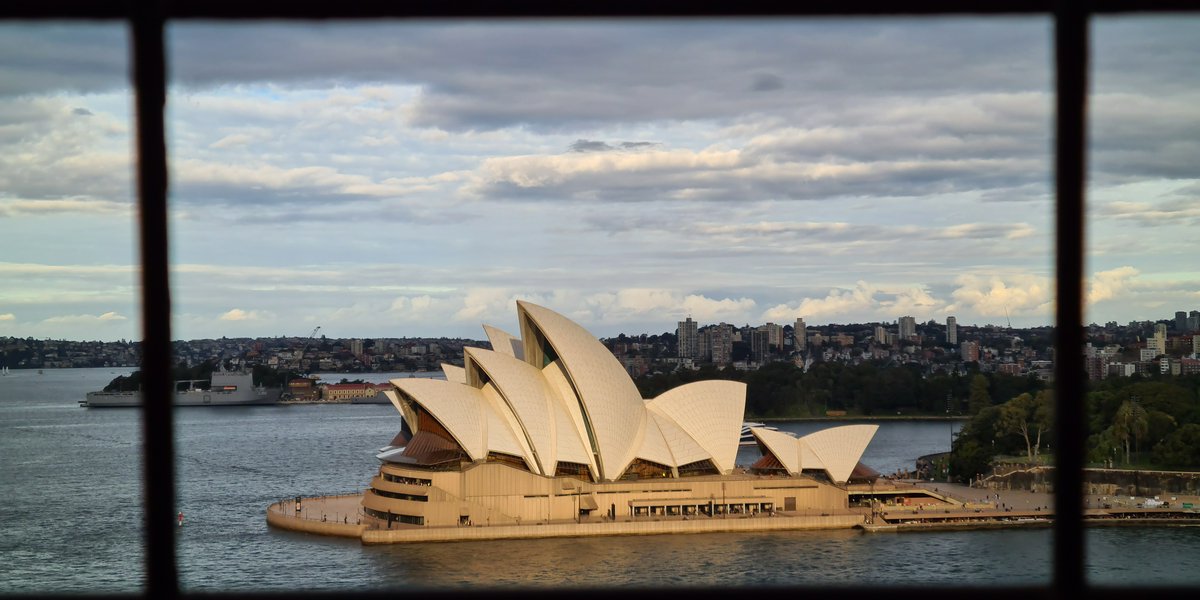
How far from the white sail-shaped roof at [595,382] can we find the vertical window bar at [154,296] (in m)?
35.3

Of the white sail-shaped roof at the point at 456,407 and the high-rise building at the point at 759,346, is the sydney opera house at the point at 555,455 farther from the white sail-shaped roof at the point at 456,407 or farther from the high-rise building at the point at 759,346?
the high-rise building at the point at 759,346

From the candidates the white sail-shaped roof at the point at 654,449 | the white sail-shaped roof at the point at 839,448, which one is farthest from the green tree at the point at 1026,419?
the white sail-shaped roof at the point at 654,449

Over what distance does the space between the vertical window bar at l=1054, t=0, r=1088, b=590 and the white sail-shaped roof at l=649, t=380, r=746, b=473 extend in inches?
1491

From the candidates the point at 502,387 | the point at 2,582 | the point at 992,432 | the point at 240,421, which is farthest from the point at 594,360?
the point at 240,421

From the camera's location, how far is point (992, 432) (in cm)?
5756

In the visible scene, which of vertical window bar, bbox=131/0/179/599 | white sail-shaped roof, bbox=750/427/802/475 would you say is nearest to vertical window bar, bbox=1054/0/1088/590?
vertical window bar, bbox=131/0/179/599

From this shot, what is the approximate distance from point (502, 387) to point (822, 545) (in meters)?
10.2

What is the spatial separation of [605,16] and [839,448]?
4093 centimetres

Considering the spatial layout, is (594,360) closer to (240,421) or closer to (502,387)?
(502,387)

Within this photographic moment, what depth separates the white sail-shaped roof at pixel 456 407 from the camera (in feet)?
120

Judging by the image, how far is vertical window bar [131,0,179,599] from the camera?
6.59ft

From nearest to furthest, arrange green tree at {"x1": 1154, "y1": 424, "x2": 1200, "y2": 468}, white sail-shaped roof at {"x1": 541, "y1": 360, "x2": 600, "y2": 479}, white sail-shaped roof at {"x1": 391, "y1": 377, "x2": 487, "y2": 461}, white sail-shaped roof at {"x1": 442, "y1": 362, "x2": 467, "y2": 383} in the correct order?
white sail-shaped roof at {"x1": 391, "y1": 377, "x2": 487, "y2": 461}
white sail-shaped roof at {"x1": 541, "y1": 360, "x2": 600, "y2": 479}
white sail-shaped roof at {"x1": 442, "y1": 362, "x2": 467, "y2": 383}
green tree at {"x1": 1154, "y1": 424, "x2": 1200, "y2": 468}

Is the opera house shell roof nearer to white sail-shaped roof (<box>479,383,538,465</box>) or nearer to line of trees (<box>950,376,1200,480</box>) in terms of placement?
white sail-shaped roof (<box>479,383,538,465</box>)

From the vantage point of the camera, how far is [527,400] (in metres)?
37.3
